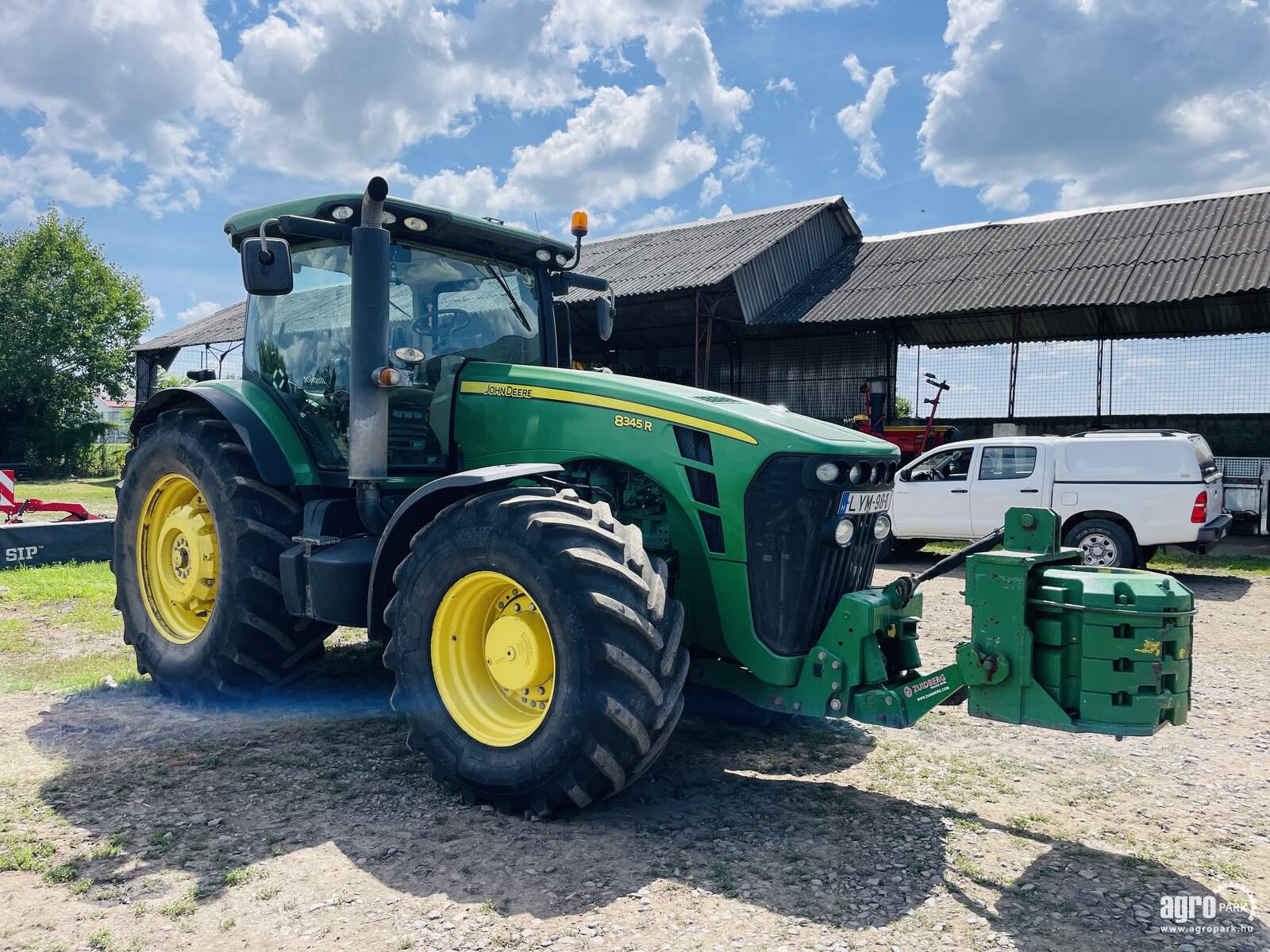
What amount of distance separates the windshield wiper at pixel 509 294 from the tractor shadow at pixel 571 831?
2293mm

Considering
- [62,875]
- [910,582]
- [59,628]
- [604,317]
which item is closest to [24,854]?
[62,875]

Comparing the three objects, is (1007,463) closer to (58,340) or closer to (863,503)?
(863,503)

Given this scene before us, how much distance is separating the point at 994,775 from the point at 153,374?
32176 millimetres

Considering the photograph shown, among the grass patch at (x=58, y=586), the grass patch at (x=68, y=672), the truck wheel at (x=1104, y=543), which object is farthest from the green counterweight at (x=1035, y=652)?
the truck wheel at (x=1104, y=543)

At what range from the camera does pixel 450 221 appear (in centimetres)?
504

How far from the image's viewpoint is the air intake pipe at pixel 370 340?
4.40 m

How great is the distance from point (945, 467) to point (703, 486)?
30.3 ft

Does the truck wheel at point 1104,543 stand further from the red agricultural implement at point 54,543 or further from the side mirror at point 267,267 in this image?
the red agricultural implement at point 54,543

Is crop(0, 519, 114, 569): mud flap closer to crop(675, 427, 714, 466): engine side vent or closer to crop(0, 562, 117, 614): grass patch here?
crop(0, 562, 117, 614): grass patch

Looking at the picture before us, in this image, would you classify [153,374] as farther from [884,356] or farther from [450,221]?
[450,221]

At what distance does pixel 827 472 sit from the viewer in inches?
160

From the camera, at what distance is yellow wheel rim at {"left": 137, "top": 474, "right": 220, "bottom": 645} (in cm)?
545

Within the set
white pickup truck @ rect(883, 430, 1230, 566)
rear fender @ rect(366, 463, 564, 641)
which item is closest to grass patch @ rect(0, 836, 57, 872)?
rear fender @ rect(366, 463, 564, 641)

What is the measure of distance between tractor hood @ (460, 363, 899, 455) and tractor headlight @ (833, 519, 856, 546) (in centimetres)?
31
